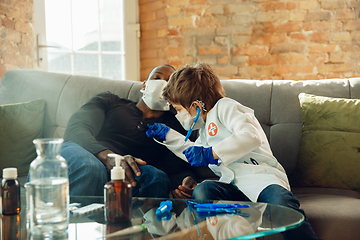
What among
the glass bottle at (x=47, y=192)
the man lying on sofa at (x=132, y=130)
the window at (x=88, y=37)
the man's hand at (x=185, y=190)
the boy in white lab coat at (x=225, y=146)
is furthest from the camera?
the window at (x=88, y=37)

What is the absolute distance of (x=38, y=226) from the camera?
2.25ft

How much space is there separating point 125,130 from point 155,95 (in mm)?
231

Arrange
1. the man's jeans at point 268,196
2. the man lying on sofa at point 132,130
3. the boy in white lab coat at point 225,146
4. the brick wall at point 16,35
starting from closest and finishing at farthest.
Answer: the man's jeans at point 268,196 < the boy in white lab coat at point 225,146 < the man lying on sofa at point 132,130 < the brick wall at point 16,35

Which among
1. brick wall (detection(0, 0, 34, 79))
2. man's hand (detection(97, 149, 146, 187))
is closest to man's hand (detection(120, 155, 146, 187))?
man's hand (detection(97, 149, 146, 187))

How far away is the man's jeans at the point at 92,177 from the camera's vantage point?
1.18 meters

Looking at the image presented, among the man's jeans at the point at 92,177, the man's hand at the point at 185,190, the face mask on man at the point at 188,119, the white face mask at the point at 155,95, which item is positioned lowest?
the man's hand at the point at 185,190

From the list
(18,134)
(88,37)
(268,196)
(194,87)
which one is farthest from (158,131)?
(88,37)

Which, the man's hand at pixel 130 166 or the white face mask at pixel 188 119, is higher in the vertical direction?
the white face mask at pixel 188 119

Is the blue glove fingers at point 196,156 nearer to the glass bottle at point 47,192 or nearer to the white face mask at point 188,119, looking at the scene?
the white face mask at point 188,119

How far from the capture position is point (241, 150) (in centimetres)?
115

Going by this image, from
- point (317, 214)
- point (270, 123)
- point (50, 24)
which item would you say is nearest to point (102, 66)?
point (50, 24)

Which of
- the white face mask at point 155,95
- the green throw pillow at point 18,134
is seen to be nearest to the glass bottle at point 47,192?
the white face mask at point 155,95

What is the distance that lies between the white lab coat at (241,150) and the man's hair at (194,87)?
6 centimetres

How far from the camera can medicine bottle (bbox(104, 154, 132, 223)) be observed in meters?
0.74
